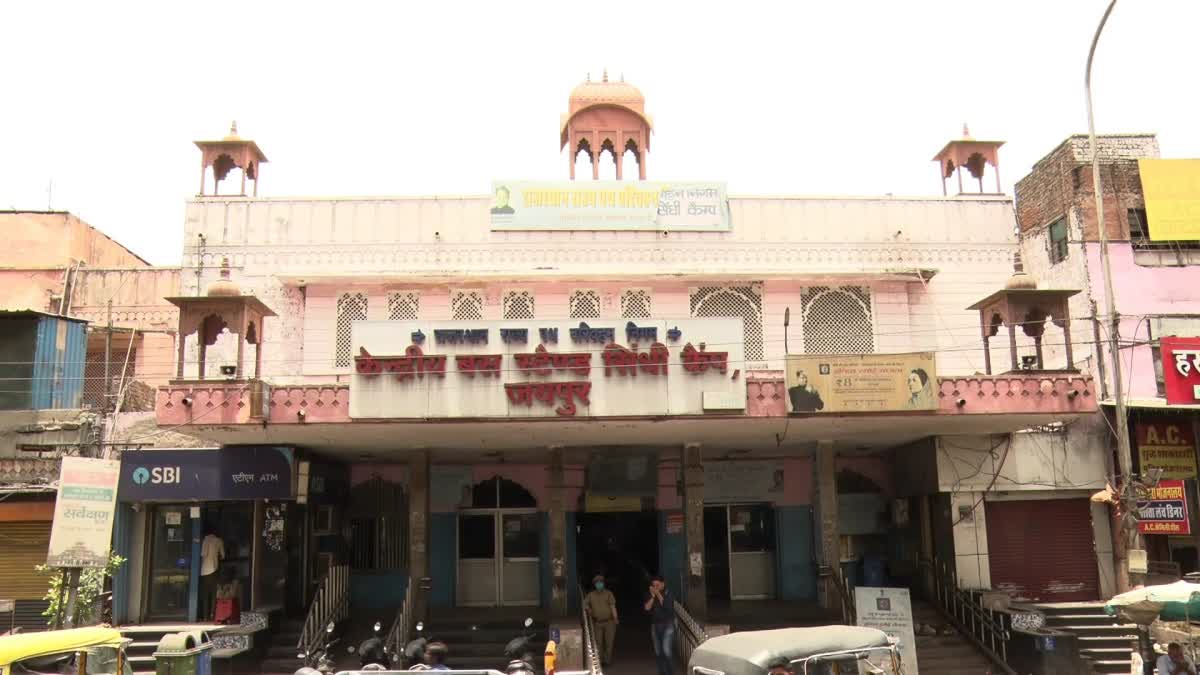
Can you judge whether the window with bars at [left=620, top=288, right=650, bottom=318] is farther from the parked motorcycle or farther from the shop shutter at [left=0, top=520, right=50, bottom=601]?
the shop shutter at [left=0, top=520, right=50, bottom=601]

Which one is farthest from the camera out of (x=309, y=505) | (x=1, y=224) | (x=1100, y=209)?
(x=1, y=224)

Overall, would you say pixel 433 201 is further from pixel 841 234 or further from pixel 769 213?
pixel 841 234

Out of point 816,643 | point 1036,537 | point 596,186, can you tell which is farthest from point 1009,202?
point 816,643

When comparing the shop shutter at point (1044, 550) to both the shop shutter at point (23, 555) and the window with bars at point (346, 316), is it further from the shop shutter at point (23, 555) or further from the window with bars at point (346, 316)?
the shop shutter at point (23, 555)

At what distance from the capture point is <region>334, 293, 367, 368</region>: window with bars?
21469mm

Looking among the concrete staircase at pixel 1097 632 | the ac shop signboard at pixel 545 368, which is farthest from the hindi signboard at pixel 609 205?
the concrete staircase at pixel 1097 632

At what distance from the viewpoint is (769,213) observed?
74.2 feet

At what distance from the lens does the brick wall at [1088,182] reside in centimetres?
2172

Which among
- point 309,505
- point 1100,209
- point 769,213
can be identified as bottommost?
point 309,505

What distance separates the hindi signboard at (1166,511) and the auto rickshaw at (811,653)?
13191 mm

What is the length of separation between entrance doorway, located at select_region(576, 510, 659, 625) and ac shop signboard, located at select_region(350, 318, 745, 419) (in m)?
6.68

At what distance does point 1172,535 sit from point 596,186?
584 inches

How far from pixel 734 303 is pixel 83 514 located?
45.3 feet

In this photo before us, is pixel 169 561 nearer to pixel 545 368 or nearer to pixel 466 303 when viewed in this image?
pixel 466 303
